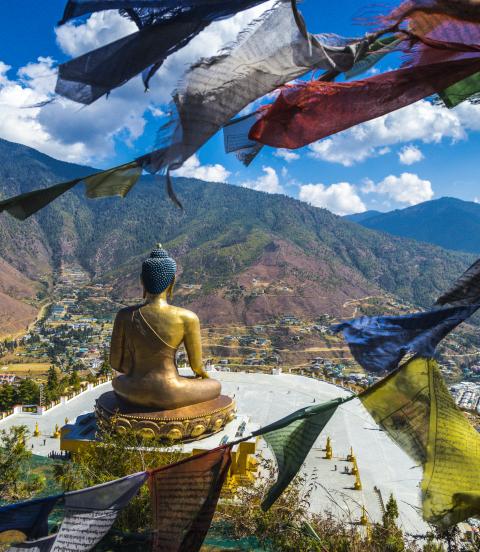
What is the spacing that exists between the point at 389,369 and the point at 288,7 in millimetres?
1472

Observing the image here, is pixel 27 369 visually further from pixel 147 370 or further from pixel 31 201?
pixel 31 201

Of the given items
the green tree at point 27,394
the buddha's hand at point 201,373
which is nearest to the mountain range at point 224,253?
the green tree at point 27,394

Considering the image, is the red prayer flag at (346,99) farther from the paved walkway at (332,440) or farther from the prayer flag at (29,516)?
the paved walkway at (332,440)

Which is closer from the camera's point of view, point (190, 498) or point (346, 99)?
point (346, 99)

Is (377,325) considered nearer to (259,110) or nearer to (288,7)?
(259,110)

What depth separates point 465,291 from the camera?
2303 mm

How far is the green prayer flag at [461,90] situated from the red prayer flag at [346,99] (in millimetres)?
413

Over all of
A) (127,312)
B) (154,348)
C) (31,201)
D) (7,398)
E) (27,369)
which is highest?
(27,369)

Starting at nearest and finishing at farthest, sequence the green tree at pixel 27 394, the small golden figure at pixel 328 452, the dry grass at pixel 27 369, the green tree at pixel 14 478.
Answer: the green tree at pixel 14 478, the small golden figure at pixel 328 452, the green tree at pixel 27 394, the dry grass at pixel 27 369

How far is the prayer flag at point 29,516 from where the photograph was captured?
2371 millimetres

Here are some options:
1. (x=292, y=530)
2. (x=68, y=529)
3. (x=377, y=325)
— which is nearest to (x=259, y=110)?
(x=377, y=325)

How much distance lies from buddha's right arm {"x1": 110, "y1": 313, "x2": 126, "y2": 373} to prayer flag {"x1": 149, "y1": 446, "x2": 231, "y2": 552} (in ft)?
17.8

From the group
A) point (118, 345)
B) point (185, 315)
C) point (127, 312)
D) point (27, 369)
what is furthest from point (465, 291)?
point (27, 369)

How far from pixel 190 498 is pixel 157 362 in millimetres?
5217
